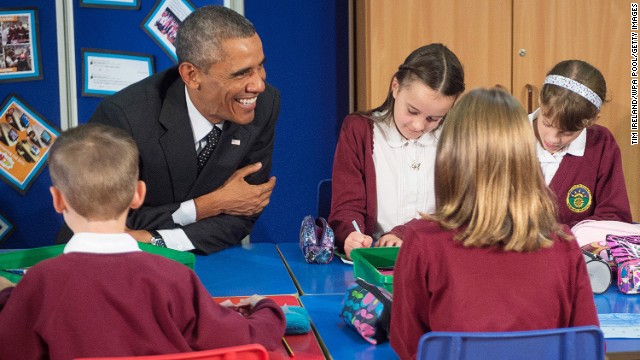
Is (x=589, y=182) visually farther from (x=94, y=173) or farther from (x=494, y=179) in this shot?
(x=94, y=173)

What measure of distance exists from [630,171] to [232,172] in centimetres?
246

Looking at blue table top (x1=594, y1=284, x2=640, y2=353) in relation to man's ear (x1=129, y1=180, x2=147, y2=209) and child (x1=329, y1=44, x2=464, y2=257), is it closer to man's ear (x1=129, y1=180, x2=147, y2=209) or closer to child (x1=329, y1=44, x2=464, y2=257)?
child (x1=329, y1=44, x2=464, y2=257)

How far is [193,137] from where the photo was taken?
2617 mm

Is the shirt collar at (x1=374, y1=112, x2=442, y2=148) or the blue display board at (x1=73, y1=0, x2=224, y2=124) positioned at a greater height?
the blue display board at (x1=73, y1=0, x2=224, y2=124)

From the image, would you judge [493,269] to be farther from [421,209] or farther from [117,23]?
[117,23]

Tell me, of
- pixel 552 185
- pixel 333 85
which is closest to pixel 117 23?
pixel 333 85

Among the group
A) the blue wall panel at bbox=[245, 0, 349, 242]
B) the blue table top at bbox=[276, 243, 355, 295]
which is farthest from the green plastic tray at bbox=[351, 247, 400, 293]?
the blue wall panel at bbox=[245, 0, 349, 242]

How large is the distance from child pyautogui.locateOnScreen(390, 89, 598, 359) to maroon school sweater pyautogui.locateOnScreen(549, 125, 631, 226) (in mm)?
1298

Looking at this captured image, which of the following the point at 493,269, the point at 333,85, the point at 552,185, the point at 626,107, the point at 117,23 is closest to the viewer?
the point at 493,269

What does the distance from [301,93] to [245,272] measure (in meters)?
2.33

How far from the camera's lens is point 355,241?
2.38m

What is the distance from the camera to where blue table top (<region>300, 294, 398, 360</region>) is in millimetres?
1585

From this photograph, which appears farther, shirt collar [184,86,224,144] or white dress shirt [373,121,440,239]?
white dress shirt [373,121,440,239]

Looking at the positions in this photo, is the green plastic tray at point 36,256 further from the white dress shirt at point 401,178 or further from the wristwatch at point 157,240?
the white dress shirt at point 401,178
